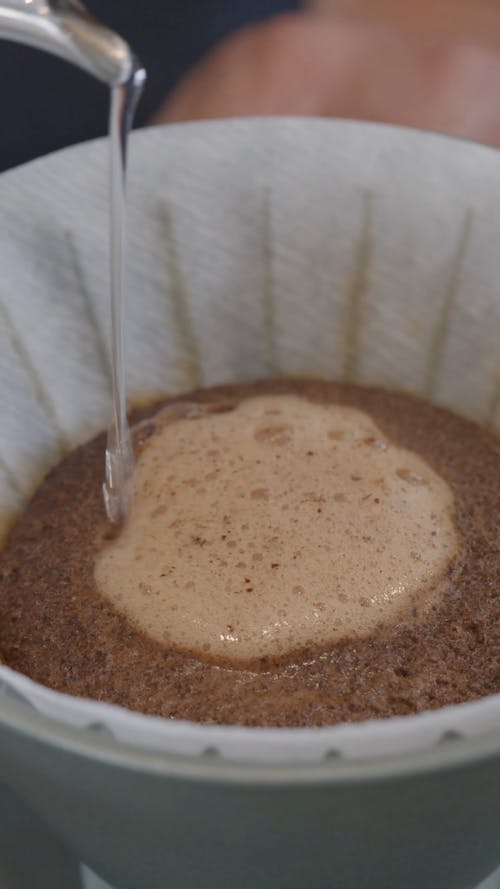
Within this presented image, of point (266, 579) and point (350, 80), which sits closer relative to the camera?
point (266, 579)

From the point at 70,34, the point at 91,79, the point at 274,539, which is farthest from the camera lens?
the point at 91,79

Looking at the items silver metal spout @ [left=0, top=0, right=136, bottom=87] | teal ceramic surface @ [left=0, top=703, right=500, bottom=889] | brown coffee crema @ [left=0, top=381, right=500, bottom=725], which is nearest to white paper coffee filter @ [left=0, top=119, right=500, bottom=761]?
brown coffee crema @ [left=0, top=381, right=500, bottom=725]

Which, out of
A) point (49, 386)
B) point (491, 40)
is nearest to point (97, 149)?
point (49, 386)

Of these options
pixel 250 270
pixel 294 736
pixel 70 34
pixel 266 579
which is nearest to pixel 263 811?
pixel 294 736

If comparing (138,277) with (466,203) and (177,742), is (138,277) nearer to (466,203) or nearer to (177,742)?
(466,203)

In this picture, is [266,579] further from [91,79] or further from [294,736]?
[91,79]

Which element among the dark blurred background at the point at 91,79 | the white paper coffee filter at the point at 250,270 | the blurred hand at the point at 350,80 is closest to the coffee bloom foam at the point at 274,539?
the white paper coffee filter at the point at 250,270
